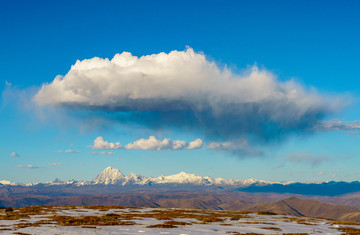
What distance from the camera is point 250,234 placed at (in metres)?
38.3

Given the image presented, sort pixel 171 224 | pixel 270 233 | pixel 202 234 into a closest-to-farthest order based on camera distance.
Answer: pixel 202 234 < pixel 270 233 < pixel 171 224

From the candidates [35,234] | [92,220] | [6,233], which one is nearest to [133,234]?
[35,234]

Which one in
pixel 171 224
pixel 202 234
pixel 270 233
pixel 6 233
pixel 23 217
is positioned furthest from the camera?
pixel 23 217

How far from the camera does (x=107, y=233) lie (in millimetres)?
35750

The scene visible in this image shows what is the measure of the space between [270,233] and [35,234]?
25758 millimetres

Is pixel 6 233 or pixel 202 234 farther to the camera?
pixel 202 234

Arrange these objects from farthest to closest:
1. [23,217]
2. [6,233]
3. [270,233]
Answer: [23,217] → [270,233] → [6,233]

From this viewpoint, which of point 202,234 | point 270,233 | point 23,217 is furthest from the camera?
point 23,217

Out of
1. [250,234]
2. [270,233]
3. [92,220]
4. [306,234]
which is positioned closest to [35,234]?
[92,220]

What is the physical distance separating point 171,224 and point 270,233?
1355cm

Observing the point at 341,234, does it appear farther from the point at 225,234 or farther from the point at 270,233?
the point at 225,234

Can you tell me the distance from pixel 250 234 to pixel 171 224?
12.8 metres

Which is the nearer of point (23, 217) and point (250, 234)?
point (250, 234)

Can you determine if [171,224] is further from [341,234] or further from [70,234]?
[341,234]
